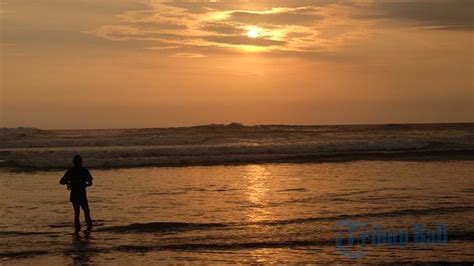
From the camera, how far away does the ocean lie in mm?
10922

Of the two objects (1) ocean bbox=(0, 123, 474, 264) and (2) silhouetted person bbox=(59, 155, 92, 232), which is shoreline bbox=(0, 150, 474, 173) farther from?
(2) silhouetted person bbox=(59, 155, 92, 232)

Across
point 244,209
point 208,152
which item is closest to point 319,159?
point 208,152

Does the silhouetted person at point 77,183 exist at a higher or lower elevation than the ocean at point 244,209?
higher

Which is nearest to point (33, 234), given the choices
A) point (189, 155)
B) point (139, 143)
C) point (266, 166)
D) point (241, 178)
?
point (241, 178)

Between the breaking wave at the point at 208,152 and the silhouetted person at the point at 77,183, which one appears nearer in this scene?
the silhouetted person at the point at 77,183

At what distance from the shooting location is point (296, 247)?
11.1 metres

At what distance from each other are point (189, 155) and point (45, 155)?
7767mm

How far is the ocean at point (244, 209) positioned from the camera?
10.9m

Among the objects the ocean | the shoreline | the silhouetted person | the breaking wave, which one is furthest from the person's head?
the breaking wave

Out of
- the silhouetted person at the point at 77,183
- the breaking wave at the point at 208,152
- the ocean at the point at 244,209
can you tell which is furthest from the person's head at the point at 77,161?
the breaking wave at the point at 208,152

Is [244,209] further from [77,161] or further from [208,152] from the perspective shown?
[208,152]

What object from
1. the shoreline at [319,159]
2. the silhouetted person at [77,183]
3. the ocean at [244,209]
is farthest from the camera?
the shoreline at [319,159]

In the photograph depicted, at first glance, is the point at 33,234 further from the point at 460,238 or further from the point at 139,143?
the point at 139,143

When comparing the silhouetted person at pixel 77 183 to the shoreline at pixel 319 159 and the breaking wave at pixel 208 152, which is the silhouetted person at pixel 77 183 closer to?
the shoreline at pixel 319 159
